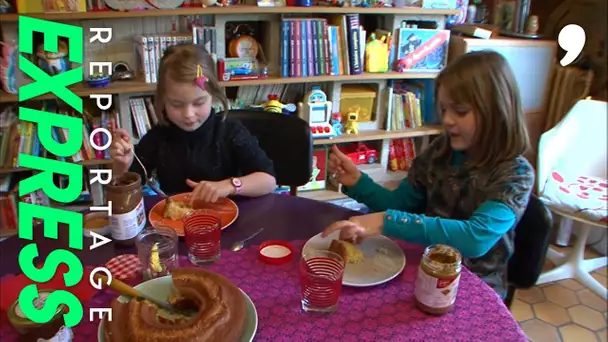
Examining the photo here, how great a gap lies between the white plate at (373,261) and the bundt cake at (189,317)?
0.83 feet

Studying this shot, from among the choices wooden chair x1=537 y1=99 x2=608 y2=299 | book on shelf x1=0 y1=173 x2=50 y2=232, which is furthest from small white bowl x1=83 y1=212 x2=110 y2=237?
wooden chair x1=537 y1=99 x2=608 y2=299

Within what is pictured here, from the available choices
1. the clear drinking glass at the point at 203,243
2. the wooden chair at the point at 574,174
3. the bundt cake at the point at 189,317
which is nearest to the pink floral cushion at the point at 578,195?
the wooden chair at the point at 574,174

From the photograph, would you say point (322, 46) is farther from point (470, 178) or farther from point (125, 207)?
point (125, 207)

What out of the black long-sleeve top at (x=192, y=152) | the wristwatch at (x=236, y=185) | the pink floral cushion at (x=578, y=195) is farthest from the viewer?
the pink floral cushion at (x=578, y=195)

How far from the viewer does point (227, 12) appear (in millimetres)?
2309

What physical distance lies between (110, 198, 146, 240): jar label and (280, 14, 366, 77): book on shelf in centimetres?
162

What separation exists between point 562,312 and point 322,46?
1673 millimetres

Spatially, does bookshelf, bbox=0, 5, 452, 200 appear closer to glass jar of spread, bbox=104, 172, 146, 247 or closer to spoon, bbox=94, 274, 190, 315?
glass jar of spread, bbox=104, 172, 146, 247

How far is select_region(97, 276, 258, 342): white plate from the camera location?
0.80m

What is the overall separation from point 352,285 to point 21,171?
2089 mm

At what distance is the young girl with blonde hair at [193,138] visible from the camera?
1387mm

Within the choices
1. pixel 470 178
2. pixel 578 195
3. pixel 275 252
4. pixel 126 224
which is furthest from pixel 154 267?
pixel 578 195

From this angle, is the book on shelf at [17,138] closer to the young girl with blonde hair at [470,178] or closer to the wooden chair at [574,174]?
the young girl with blonde hair at [470,178]

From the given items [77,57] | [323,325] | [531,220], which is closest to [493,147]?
[531,220]
